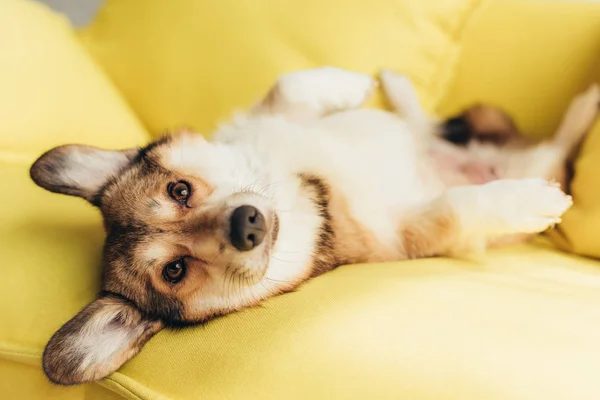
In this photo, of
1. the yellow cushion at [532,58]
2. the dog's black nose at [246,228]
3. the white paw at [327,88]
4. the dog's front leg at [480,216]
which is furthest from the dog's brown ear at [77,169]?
the yellow cushion at [532,58]

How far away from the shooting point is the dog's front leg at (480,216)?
144cm


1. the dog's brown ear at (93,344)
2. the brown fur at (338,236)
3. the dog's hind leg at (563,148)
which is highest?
the dog's hind leg at (563,148)

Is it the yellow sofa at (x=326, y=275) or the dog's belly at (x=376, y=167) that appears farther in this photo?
the dog's belly at (x=376, y=167)

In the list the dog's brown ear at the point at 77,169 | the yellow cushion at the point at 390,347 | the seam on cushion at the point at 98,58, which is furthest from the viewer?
the seam on cushion at the point at 98,58

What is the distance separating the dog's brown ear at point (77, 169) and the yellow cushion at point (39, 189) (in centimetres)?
8

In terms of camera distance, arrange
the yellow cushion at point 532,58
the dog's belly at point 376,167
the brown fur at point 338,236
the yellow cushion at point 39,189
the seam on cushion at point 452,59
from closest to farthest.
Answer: the yellow cushion at point 39,189
the brown fur at point 338,236
the dog's belly at point 376,167
the yellow cushion at point 532,58
the seam on cushion at point 452,59

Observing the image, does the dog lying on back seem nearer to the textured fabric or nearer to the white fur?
the white fur

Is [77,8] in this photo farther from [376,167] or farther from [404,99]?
[376,167]

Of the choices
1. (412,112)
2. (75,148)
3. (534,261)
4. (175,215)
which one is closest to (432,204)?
(534,261)

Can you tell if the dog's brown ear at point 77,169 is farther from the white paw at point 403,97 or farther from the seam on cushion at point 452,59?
the seam on cushion at point 452,59

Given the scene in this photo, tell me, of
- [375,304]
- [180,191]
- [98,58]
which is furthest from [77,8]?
[375,304]

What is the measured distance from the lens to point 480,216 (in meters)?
1.47

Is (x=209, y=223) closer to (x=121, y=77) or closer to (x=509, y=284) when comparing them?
(x=509, y=284)

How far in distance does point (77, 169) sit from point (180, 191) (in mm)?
319
